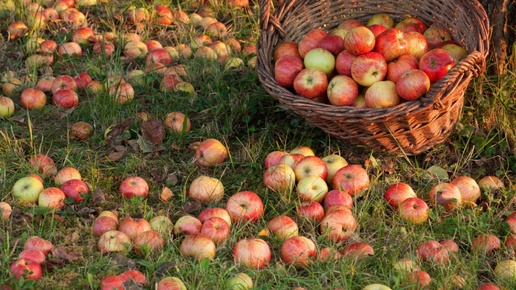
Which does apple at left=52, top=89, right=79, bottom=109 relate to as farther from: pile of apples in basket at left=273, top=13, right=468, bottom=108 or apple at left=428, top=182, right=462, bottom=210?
apple at left=428, top=182, right=462, bottom=210

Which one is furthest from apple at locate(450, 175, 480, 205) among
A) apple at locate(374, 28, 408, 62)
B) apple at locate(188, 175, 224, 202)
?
apple at locate(188, 175, 224, 202)

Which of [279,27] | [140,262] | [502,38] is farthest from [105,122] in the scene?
[502,38]

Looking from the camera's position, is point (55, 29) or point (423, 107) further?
point (55, 29)

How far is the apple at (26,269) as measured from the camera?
347 cm

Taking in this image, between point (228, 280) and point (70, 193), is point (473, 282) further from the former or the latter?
point (70, 193)

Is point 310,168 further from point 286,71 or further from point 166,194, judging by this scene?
point 166,194

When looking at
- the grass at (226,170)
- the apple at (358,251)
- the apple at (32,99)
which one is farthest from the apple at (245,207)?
the apple at (32,99)

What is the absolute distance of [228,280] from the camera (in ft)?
11.3

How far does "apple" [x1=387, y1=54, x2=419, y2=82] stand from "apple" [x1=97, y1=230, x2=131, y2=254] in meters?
1.67

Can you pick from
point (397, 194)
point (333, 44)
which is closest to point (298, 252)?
point (397, 194)

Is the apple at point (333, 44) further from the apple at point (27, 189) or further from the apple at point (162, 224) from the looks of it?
the apple at point (27, 189)

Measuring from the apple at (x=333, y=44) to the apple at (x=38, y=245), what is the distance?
1.92 metres

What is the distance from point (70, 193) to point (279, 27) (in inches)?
61.9

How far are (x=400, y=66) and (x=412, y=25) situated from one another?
498mm
